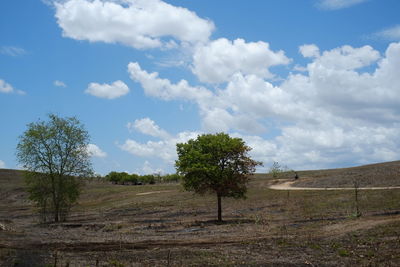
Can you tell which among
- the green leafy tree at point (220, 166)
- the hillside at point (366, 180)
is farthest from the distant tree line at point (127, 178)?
the green leafy tree at point (220, 166)

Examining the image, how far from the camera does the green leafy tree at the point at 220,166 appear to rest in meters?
44.5

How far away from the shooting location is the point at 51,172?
5669 centimetres

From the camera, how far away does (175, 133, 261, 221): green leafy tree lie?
44.5m

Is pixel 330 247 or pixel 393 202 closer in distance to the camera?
pixel 330 247

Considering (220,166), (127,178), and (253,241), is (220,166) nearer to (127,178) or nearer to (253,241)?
(253,241)

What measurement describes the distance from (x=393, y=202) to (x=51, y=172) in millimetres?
47044

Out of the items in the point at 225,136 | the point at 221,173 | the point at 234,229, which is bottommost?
the point at 234,229

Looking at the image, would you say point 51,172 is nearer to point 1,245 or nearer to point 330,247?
point 1,245

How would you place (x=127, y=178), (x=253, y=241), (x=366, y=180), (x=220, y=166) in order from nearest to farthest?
1. (x=253, y=241)
2. (x=220, y=166)
3. (x=366, y=180)
4. (x=127, y=178)

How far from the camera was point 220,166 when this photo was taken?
148ft

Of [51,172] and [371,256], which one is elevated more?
[51,172]

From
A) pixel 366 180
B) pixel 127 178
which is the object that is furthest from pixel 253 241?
pixel 127 178

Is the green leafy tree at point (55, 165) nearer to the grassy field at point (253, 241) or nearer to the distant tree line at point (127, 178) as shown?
the grassy field at point (253, 241)

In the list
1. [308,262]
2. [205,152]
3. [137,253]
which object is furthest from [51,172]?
[308,262]
